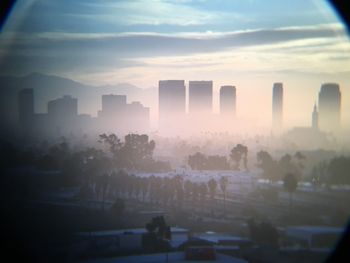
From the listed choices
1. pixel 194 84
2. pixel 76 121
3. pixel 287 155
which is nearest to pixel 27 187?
pixel 76 121

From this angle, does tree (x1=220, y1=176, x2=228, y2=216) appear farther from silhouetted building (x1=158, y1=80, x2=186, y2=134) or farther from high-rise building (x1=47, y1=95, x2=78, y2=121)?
high-rise building (x1=47, y1=95, x2=78, y2=121)

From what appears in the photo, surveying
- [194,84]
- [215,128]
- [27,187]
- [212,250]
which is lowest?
[212,250]

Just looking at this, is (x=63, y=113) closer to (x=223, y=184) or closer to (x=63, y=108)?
(x=63, y=108)

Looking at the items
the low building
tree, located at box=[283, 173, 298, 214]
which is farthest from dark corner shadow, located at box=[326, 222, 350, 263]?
tree, located at box=[283, 173, 298, 214]

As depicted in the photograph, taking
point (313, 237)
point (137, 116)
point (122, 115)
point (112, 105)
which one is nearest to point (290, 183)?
point (313, 237)

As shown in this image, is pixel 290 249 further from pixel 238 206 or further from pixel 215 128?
pixel 215 128

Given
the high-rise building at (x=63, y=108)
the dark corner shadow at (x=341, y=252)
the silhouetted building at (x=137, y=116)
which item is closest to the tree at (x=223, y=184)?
the silhouetted building at (x=137, y=116)
